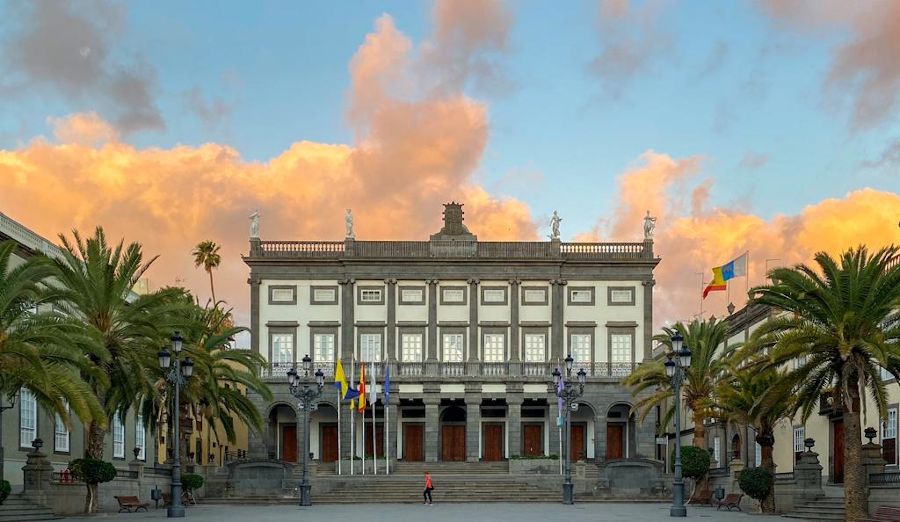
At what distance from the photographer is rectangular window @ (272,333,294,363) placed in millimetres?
74375

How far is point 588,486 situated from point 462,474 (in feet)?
30.9

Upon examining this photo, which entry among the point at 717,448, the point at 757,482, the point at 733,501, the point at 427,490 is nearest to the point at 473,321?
the point at 717,448

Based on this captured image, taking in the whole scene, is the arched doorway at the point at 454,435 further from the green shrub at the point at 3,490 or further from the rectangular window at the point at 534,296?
the green shrub at the point at 3,490

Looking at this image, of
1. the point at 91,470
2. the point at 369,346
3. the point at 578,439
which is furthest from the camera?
the point at 578,439

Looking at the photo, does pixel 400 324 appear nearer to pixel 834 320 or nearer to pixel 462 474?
pixel 462 474

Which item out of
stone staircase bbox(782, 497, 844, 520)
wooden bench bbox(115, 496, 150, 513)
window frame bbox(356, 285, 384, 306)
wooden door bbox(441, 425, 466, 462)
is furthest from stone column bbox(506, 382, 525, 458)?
stone staircase bbox(782, 497, 844, 520)

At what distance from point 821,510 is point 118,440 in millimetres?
34758

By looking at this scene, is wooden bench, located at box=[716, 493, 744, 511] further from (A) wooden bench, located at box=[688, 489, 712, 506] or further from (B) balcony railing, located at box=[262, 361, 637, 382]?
(B) balcony railing, located at box=[262, 361, 637, 382]

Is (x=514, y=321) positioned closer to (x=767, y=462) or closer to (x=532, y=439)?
(x=532, y=439)

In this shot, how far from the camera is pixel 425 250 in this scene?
75.2 metres

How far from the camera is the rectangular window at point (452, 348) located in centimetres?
7481

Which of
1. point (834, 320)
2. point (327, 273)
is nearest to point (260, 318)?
point (327, 273)

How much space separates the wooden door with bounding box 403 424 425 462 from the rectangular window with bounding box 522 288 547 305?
982 cm

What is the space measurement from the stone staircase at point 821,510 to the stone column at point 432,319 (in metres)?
33.0
